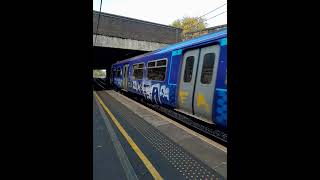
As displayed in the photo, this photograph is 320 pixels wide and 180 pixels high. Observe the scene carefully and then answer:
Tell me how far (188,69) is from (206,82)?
45.4 inches

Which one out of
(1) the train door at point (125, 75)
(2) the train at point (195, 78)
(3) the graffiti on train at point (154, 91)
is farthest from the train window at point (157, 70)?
(1) the train door at point (125, 75)

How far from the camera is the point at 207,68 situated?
571cm

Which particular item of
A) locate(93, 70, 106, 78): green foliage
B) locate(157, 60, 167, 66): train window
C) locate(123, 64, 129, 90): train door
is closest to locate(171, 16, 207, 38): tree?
locate(123, 64, 129, 90): train door

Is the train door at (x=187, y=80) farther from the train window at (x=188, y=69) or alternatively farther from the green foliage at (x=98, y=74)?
the green foliage at (x=98, y=74)

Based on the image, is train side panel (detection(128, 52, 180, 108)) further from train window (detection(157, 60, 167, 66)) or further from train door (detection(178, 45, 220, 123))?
train door (detection(178, 45, 220, 123))

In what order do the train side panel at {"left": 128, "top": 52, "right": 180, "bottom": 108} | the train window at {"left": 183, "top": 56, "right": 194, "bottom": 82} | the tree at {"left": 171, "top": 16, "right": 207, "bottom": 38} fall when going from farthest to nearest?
the tree at {"left": 171, "top": 16, "right": 207, "bottom": 38} < the train side panel at {"left": 128, "top": 52, "right": 180, "bottom": 108} < the train window at {"left": 183, "top": 56, "right": 194, "bottom": 82}

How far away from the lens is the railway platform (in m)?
3.52

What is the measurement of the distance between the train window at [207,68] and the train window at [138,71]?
18.3 ft

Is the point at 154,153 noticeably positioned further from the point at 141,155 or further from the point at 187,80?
the point at 187,80
